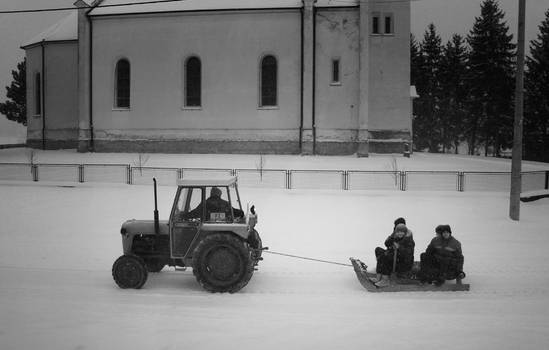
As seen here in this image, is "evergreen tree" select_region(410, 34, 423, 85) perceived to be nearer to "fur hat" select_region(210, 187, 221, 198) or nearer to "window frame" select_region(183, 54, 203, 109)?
Answer: "window frame" select_region(183, 54, 203, 109)

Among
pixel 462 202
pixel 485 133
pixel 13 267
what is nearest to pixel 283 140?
pixel 462 202

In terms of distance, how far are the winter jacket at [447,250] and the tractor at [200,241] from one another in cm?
330

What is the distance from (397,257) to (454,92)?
65520mm

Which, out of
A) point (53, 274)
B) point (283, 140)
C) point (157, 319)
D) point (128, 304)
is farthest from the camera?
point (283, 140)

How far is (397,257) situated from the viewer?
10602 mm

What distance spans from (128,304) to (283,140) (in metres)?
29.2

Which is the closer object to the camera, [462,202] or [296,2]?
[462,202]

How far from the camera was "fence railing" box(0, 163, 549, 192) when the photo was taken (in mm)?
22984

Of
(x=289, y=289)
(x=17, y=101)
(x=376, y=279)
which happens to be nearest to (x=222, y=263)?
(x=289, y=289)

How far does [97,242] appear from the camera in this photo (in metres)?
15.2

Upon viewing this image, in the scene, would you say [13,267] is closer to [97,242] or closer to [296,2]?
[97,242]

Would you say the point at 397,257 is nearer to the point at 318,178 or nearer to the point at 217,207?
the point at 217,207

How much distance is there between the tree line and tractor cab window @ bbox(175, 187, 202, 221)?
5107cm

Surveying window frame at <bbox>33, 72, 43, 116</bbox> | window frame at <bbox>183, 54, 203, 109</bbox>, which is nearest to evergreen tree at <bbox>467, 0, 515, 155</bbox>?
window frame at <bbox>183, 54, 203, 109</bbox>
